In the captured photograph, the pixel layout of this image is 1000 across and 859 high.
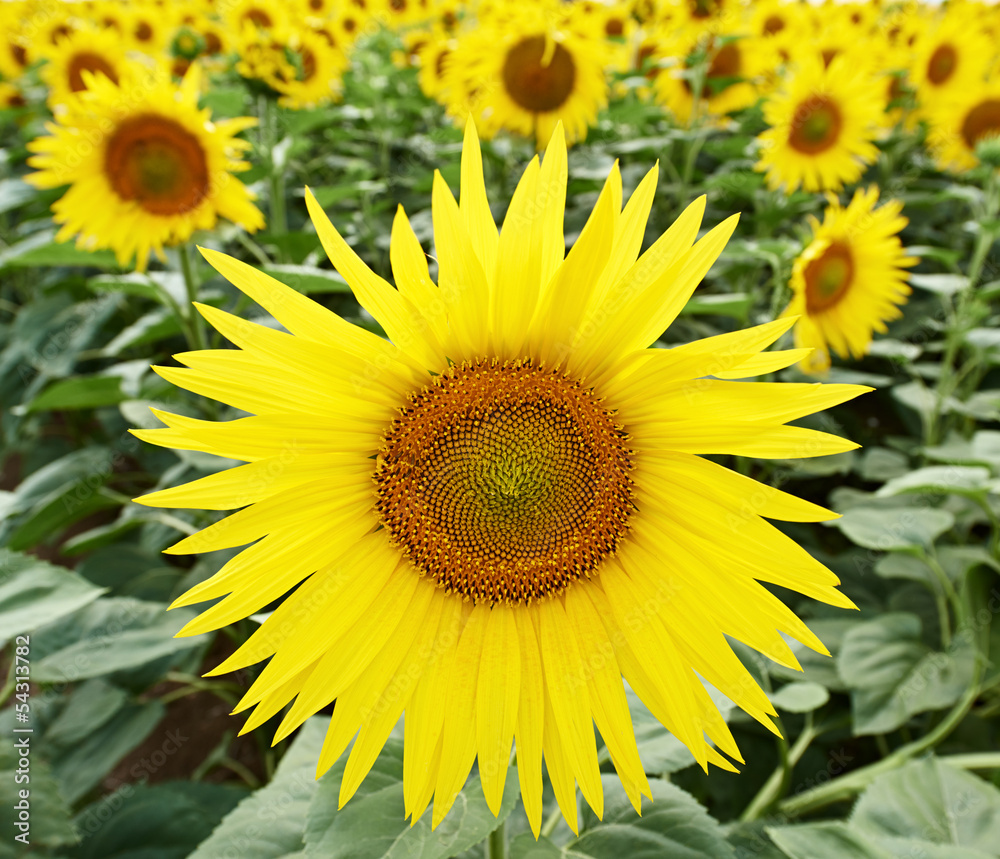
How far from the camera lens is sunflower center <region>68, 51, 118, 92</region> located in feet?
16.0

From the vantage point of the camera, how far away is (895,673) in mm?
2100

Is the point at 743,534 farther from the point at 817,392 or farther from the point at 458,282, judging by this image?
the point at 458,282

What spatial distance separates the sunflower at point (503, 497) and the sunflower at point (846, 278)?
1414mm

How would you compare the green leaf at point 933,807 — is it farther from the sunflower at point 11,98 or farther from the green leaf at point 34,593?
the sunflower at point 11,98

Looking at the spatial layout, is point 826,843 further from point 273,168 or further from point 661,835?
point 273,168

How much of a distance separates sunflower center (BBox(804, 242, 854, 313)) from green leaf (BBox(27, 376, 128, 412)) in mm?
2414

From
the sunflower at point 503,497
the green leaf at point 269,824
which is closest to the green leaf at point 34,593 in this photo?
the green leaf at point 269,824

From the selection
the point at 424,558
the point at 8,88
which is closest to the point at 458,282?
the point at 424,558

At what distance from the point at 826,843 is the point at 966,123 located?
4.52 metres

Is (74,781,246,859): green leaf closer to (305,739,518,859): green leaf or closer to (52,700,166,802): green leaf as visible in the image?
(52,700,166,802): green leaf

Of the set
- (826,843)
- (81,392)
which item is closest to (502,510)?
(826,843)

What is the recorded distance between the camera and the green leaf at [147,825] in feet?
6.37

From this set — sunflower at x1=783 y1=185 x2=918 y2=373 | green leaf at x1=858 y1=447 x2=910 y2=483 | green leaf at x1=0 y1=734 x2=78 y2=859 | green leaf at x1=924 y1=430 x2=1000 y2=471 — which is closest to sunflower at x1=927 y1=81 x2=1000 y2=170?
sunflower at x1=783 y1=185 x2=918 y2=373

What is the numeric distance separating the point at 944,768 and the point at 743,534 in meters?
1.11
